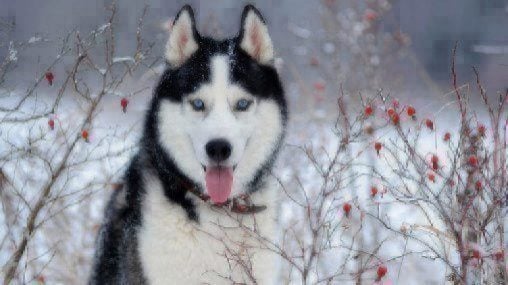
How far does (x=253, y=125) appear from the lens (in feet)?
10.6

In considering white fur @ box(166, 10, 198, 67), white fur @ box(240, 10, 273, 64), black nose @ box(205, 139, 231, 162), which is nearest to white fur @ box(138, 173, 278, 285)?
black nose @ box(205, 139, 231, 162)

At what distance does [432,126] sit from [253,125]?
76cm

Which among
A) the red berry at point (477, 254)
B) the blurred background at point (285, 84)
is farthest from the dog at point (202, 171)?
the red berry at point (477, 254)

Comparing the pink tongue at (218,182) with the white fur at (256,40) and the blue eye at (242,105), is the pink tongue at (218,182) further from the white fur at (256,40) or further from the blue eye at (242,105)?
the white fur at (256,40)

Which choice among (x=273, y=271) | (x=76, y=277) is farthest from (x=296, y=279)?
(x=273, y=271)

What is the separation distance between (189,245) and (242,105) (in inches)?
25.4

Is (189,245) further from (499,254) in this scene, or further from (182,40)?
(499,254)

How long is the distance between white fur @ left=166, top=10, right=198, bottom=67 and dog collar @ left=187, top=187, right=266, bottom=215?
23.7 inches

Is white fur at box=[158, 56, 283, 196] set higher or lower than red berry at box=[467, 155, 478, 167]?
higher

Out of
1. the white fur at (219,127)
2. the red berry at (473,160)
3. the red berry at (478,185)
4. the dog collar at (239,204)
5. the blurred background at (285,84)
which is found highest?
the blurred background at (285,84)

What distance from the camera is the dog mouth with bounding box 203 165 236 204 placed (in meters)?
3.19

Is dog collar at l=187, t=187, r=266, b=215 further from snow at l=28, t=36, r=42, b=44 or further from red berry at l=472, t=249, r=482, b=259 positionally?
red berry at l=472, t=249, r=482, b=259

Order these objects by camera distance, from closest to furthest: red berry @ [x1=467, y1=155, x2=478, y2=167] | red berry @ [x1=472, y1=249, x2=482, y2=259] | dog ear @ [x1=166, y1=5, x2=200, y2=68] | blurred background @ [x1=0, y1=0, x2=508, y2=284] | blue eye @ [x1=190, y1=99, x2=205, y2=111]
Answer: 1. red berry @ [x1=472, y1=249, x2=482, y2=259]
2. red berry @ [x1=467, y1=155, x2=478, y2=167]
3. blue eye @ [x1=190, y1=99, x2=205, y2=111]
4. dog ear @ [x1=166, y1=5, x2=200, y2=68]
5. blurred background @ [x1=0, y1=0, x2=508, y2=284]

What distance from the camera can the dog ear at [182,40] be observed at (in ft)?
10.8
